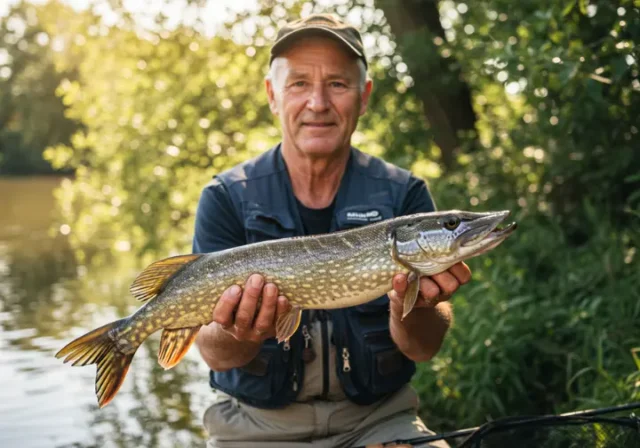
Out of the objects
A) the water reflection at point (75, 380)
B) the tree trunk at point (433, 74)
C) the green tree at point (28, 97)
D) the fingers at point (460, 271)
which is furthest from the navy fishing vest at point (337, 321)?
the green tree at point (28, 97)

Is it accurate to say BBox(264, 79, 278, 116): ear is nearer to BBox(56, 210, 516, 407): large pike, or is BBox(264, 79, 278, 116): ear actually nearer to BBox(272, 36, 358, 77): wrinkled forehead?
BBox(272, 36, 358, 77): wrinkled forehead

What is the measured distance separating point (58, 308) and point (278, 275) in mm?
7865

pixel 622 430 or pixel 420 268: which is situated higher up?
pixel 420 268

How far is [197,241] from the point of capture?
9.71 ft

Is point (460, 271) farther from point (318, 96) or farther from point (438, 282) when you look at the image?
point (318, 96)

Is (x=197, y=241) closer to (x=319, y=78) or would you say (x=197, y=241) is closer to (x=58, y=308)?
(x=319, y=78)

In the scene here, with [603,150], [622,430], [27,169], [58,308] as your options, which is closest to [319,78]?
[622,430]

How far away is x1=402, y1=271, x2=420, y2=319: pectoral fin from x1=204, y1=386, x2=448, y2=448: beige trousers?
2.02ft

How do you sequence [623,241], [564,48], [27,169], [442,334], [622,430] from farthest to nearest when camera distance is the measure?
[27,169] → [623,241] → [564,48] → [442,334] → [622,430]

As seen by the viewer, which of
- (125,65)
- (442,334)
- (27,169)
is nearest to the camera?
(442,334)

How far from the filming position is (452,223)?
2410mm

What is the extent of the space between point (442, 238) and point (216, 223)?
91 centimetres

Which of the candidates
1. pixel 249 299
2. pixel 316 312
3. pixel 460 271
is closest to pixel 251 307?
pixel 249 299

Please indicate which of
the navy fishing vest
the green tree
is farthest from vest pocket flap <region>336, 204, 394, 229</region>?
the green tree
